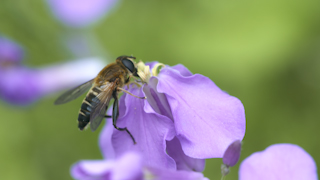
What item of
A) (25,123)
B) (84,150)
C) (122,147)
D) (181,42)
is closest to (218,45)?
(181,42)

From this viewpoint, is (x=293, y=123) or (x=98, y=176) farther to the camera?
(x=293, y=123)

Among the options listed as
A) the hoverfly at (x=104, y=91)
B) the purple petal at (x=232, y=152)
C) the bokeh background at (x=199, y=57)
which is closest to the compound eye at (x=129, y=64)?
the hoverfly at (x=104, y=91)

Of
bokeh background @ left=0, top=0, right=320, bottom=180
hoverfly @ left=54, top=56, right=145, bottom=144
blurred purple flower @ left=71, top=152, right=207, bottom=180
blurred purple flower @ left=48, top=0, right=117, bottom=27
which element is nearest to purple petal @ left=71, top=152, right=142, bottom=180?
blurred purple flower @ left=71, top=152, right=207, bottom=180

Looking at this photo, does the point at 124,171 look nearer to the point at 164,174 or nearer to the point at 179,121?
the point at 164,174

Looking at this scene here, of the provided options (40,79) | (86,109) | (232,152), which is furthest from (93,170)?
(40,79)

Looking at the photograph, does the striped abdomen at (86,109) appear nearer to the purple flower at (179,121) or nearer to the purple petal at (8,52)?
the purple flower at (179,121)

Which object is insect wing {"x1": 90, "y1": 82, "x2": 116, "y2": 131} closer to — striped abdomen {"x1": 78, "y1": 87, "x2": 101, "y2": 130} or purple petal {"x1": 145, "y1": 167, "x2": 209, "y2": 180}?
striped abdomen {"x1": 78, "y1": 87, "x2": 101, "y2": 130}

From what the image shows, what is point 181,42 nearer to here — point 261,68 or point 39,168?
point 261,68
